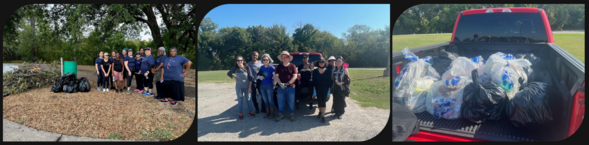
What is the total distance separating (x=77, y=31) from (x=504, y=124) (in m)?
7.00

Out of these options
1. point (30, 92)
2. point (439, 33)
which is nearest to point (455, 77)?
point (30, 92)

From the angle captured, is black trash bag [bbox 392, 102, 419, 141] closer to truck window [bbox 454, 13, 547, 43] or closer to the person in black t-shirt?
truck window [bbox 454, 13, 547, 43]

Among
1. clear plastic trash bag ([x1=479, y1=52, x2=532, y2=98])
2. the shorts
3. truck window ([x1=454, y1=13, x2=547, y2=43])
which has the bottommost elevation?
the shorts

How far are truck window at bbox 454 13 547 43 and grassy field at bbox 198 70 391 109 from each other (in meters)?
1.50

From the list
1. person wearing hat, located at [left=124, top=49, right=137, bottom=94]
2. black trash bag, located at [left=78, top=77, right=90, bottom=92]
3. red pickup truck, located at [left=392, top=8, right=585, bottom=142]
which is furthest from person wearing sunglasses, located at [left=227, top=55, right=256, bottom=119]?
black trash bag, located at [left=78, top=77, right=90, bottom=92]

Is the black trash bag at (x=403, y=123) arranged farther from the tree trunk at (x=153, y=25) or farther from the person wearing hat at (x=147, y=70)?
the tree trunk at (x=153, y=25)

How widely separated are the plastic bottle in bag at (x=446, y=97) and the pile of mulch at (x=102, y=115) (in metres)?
3.63

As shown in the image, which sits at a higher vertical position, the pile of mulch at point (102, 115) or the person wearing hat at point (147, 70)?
the person wearing hat at point (147, 70)

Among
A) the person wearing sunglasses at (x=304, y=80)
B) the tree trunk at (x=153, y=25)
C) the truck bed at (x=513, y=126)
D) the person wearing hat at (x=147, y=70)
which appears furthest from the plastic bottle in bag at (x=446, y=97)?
the tree trunk at (x=153, y=25)

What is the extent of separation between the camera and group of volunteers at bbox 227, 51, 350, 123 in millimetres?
3873

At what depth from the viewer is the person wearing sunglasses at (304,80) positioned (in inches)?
158

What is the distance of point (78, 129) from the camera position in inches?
170

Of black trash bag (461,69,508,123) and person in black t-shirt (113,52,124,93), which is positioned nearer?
black trash bag (461,69,508,123)

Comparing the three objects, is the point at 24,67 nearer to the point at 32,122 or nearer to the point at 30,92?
the point at 30,92
